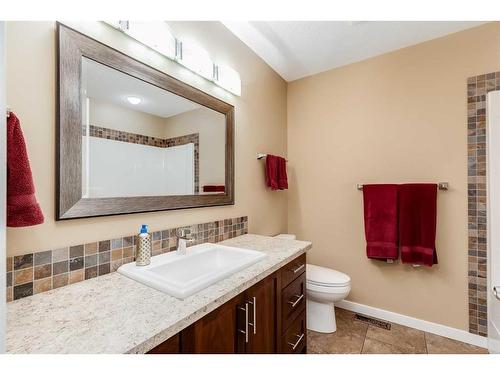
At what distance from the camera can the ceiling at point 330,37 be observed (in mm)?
1720

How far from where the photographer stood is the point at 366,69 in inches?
84.3

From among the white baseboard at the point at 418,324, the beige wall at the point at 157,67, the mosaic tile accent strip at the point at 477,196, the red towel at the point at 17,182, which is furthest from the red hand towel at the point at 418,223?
the red towel at the point at 17,182

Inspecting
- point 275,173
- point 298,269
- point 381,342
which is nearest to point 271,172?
point 275,173

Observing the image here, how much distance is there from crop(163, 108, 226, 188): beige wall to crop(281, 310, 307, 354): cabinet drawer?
1000 mm

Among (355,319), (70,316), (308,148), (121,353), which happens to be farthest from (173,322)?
(308,148)

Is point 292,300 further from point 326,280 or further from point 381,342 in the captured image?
point 381,342

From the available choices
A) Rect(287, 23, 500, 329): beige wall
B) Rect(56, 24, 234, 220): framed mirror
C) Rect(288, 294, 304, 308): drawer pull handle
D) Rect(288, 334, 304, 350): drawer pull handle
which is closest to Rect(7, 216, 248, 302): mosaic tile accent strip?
Rect(56, 24, 234, 220): framed mirror

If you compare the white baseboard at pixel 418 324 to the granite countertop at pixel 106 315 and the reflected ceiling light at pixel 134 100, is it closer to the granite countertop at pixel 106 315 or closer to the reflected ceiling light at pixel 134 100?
the granite countertop at pixel 106 315

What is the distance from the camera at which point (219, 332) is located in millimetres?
850

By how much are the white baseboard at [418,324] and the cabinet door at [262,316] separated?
51.8 inches

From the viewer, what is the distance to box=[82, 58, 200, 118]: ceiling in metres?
1.01
